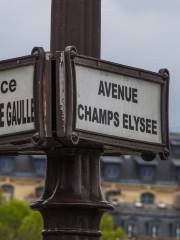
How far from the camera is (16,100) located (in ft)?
27.4

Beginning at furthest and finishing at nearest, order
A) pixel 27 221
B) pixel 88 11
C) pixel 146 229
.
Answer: pixel 146 229
pixel 27 221
pixel 88 11

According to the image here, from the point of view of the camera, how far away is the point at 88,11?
8.82 metres

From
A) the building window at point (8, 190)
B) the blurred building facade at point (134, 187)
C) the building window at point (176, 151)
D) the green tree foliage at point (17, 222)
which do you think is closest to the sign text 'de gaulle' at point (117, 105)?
the green tree foliage at point (17, 222)

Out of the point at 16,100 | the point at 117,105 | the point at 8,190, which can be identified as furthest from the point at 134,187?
the point at 16,100

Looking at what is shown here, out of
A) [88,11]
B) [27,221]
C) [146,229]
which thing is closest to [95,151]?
[88,11]

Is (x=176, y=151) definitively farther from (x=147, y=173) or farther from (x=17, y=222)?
(x=17, y=222)

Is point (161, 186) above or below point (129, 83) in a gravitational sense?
above

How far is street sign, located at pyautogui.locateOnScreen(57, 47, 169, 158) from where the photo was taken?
8164 mm

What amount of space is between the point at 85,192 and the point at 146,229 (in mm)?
142640

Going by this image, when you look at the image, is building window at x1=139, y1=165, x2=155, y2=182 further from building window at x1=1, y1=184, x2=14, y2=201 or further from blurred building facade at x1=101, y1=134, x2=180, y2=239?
building window at x1=1, y1=184, x2=14, y2=201

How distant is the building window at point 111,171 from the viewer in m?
156

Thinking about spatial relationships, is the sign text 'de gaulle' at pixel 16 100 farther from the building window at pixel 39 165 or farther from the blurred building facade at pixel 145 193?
the building window at pixel 39 165

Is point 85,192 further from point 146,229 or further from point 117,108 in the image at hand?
point 146,229

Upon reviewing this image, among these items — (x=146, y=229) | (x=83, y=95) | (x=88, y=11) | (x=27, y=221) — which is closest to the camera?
(x=83, y=95)
